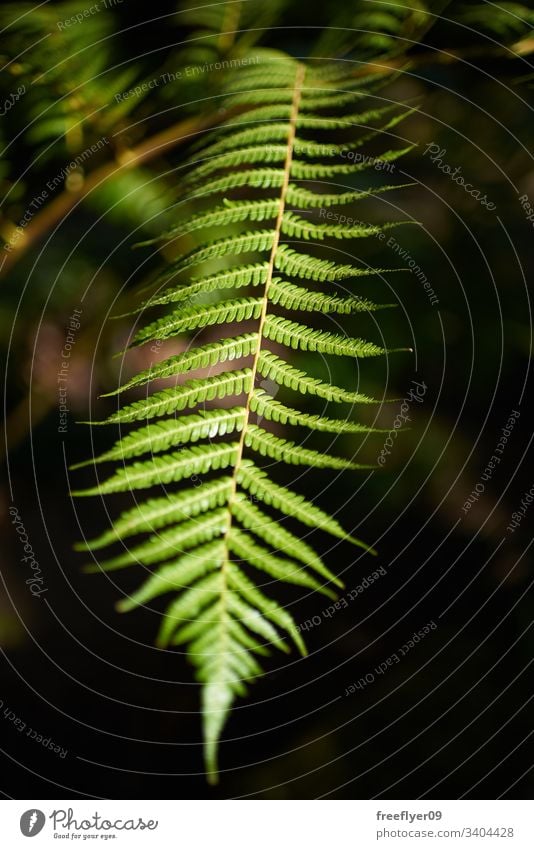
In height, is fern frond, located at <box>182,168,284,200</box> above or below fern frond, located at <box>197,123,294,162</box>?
below

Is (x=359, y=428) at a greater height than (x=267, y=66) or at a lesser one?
lesser

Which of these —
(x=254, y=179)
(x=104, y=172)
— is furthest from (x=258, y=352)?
(x=104, y=172)

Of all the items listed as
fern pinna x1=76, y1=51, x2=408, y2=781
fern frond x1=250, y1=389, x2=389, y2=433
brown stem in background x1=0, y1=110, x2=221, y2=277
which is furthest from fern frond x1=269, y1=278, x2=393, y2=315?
brown stem in background x1=0, y1=110, x2=221, y2=277

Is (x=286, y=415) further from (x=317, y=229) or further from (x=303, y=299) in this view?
(x=317, y=229)

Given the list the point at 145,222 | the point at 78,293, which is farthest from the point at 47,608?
the point at 145,222

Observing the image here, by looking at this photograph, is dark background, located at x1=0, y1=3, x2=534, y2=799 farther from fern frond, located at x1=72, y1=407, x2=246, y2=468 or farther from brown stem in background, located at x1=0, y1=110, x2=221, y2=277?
fern frond, located at x1=72, y1=407, x2=246, y2=468

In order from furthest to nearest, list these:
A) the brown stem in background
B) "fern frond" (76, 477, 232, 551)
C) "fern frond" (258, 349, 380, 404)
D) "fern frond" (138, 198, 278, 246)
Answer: the brown stem in background
"fern frond" (138, 198, 278, 246)
"fern frond" (258, 349, 380, 404)
"fern frond" (76, 477, 232, 551)

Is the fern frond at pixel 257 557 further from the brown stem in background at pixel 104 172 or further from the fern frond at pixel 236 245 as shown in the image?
the brown stem in background at pixel 104 172
